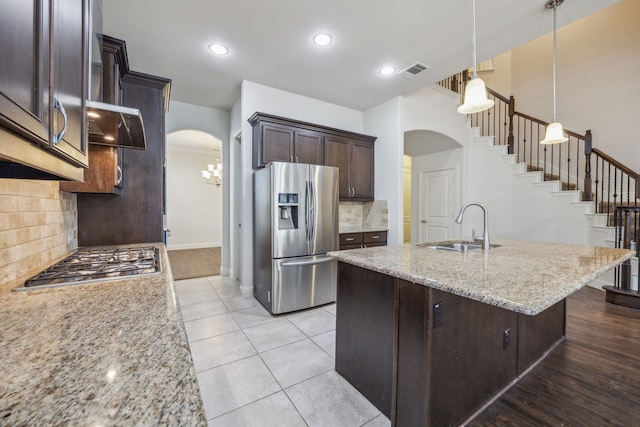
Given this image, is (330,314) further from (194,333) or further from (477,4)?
(477,4)

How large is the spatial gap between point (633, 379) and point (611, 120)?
437 centimetres

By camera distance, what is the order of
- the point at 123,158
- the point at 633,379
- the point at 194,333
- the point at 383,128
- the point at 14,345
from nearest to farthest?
the point at 14,345, the point at 633,379, the point at 123,158, the point at 194,333, the point at 383,128

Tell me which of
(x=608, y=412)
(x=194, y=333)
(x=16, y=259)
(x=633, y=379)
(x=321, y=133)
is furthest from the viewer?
(x=321, y=133)

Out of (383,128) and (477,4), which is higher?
(477,4)

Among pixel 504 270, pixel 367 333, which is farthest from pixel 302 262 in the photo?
pixel 504 270

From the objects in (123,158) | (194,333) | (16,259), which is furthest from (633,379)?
(123,158)

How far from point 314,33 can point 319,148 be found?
148cm

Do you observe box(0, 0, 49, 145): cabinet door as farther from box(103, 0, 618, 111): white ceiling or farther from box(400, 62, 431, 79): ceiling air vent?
box(400, 62, 431, 79): ceiling air vent

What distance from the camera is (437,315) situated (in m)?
1.34

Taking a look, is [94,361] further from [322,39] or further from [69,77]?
[322,39]

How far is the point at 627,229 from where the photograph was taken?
129 inches

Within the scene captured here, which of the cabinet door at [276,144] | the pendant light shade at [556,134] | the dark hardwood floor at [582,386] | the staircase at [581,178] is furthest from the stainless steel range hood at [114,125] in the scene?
the staircase at [581,178]

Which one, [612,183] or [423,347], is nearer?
[423,347]

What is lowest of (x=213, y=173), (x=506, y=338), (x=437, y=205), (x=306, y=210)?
(x=506, y=338)
